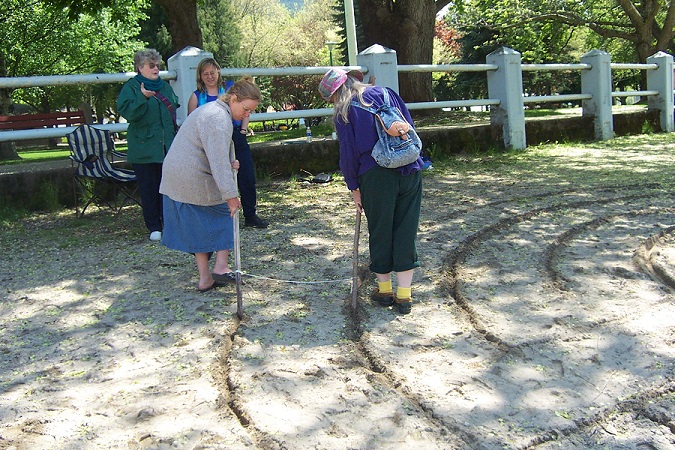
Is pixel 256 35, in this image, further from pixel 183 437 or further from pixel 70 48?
pixel 183 437

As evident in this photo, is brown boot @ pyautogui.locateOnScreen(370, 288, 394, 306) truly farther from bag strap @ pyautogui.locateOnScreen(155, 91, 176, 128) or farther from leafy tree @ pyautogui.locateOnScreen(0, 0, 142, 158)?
leafy tree @ pyautogui.locateOnScreen(0, 0, 142, 158)

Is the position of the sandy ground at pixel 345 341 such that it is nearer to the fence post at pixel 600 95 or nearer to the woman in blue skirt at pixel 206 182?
the woman in blue skirt at pixel 206 182

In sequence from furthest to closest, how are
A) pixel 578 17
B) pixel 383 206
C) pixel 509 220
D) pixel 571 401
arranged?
pixel 578 17, pixel 509 220, pixel 383 206, pixel 571 401

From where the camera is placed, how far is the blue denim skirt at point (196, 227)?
4.76m

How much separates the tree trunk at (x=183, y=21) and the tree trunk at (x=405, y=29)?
3.30 metres

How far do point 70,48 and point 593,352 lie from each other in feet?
92.3

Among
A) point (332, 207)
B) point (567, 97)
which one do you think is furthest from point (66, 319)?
point (567, 97)

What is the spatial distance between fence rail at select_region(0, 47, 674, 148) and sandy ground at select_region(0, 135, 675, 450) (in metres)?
1.70

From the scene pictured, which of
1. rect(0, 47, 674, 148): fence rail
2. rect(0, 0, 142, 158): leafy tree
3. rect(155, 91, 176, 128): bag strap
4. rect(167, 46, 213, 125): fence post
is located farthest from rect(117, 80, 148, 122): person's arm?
rect(0, 0, 142, 158): leafy tree

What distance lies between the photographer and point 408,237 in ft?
14.6

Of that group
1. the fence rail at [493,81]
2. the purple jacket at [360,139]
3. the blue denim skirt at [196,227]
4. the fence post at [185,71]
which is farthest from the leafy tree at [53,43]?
the purple jacket at [360,139]

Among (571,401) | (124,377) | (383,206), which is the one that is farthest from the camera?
(383,206)

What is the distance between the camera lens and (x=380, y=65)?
9.88m

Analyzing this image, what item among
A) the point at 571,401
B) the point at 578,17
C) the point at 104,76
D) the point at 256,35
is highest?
the point at 256,35
